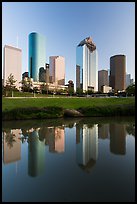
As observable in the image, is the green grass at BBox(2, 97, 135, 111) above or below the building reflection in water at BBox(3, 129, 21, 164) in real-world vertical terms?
above

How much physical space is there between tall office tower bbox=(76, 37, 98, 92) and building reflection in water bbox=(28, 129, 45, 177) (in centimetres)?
12153

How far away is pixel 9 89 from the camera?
54281 millimetres

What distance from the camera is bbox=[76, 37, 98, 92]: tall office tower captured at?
13412cm

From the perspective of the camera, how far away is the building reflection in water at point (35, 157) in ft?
22.8

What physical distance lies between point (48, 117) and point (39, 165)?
17.9 meters

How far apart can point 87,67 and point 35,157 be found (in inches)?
5231

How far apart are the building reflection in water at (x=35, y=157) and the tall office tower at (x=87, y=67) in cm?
12153

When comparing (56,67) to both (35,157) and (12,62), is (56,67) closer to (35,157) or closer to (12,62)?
(12,62)

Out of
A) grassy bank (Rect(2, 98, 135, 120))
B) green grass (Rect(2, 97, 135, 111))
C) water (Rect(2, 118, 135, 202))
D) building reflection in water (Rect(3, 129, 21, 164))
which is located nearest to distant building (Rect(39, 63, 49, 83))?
green grass (Rect(2, 97, 135, 111))

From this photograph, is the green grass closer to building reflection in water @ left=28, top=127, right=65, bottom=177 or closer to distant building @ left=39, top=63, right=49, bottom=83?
building reflection in water @ left=28, top=127, right=65, bottom=177

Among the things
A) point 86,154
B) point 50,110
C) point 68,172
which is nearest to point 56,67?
point 50,110

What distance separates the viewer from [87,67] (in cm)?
13850

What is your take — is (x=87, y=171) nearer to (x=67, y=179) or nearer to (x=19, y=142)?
(x=67, y=179)

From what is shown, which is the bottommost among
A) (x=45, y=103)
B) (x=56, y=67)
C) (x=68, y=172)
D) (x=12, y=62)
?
(x=68, y=172)
